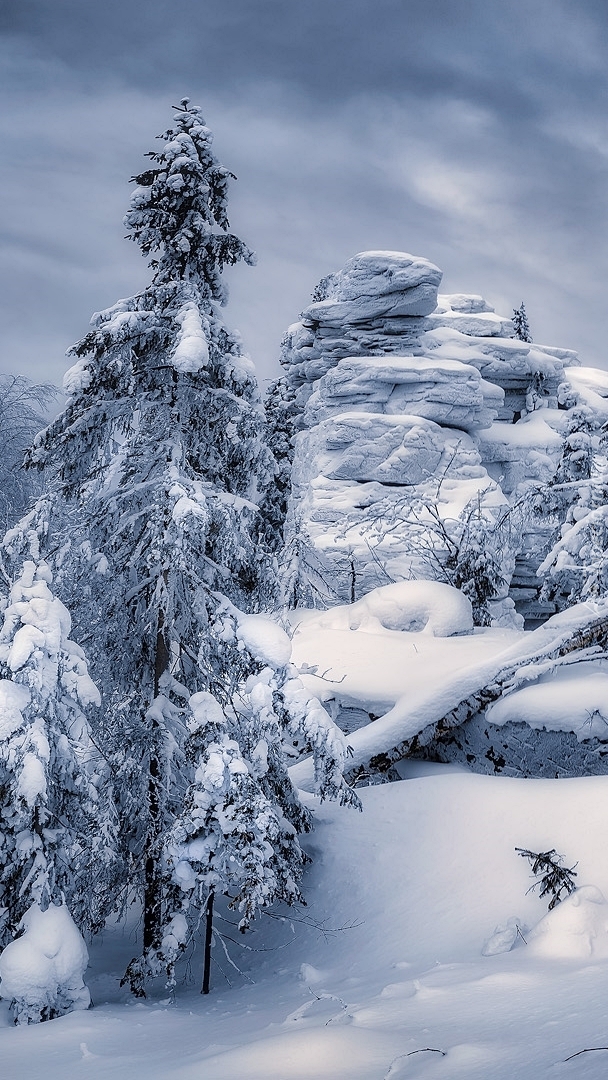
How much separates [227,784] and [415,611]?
346 inches

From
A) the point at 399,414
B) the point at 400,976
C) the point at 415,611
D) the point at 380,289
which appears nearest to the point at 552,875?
the point at 400,976

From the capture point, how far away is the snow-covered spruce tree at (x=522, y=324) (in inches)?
2078

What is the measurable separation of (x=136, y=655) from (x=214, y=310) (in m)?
4.28

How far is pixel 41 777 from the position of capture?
665 cm

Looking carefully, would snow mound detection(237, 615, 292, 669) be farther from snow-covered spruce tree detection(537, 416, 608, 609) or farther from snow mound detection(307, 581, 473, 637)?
snow mound detection(307, 581, 473, 637)

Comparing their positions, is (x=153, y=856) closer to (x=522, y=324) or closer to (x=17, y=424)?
(x=17, y=424)

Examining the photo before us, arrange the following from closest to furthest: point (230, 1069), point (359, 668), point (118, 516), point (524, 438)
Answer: point (230, 1069) → point (118, 516) → point (359, 668) → point (524, 438)

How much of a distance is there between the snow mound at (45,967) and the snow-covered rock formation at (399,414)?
26086mm

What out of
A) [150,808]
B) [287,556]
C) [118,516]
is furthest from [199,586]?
[287,556]

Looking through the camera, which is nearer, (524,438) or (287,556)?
(287,556)

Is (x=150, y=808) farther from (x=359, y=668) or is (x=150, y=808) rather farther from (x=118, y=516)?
(x=359, y=668)

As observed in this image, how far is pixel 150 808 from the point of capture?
26.8ft

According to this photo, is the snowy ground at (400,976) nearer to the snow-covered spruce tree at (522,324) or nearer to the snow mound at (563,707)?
the snow mound at (563,707)

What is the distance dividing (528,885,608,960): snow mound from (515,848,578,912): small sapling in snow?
1.28 feet
